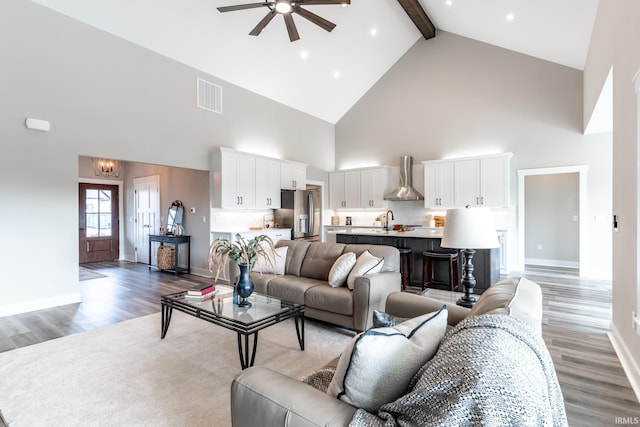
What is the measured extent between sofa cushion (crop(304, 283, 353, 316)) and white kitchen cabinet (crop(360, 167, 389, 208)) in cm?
516

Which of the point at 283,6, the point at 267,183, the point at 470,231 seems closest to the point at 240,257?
the point at 470,231

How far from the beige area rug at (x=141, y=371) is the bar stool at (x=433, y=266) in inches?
89.8

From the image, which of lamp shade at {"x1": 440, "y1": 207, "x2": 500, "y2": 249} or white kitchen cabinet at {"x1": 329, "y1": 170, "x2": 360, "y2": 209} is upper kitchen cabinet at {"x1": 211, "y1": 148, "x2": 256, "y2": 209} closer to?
white kitchen cabinet at {"x1": 329, "y1": 170, "x2": 360, "y2": 209}

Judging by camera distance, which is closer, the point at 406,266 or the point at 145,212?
the point at 406,266

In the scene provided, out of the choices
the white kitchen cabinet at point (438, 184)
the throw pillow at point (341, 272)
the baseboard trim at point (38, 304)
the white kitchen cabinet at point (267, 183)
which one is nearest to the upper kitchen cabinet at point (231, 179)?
the white kitchen cabinet at point (267, 183)

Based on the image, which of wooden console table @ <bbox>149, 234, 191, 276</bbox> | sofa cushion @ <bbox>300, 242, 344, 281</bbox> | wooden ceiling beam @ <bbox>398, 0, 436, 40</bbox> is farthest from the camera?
wooden console table @ <bbox>149, 234, 191, 276</bbox>

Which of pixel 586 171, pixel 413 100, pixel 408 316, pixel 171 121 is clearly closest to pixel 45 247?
pixel 171 121

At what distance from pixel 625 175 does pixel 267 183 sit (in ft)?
18.7

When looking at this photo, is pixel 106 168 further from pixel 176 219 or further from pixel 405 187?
pixel 405 187

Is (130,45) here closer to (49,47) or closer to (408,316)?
(49,47)

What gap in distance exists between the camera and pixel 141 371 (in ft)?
8.47

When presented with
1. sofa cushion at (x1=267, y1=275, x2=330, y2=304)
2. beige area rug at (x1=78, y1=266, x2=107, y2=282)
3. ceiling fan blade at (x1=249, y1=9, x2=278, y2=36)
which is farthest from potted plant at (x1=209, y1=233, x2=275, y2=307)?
beige area rug at (x1=78, y1=266, x2=107, y2=282)

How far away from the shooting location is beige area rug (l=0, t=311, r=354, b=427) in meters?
2.04

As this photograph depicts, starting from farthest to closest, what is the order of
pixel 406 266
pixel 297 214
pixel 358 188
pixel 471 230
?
pixel 358 188
pixel 297 214
pixel 406 266
pixel 471 230
